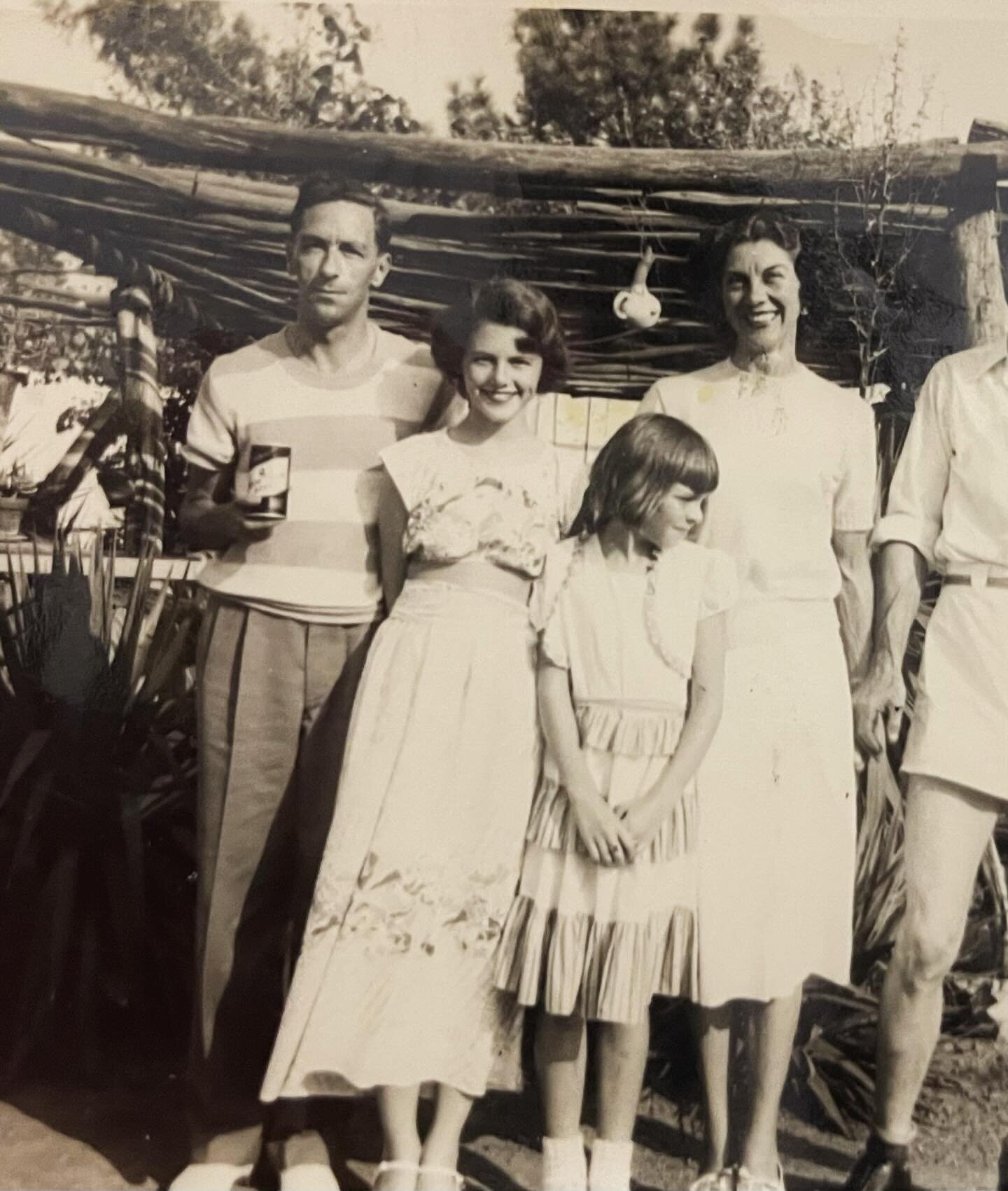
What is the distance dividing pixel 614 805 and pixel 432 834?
0.39 meters

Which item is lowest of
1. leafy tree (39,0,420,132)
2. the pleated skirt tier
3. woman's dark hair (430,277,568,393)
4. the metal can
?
the pleated skirt tier

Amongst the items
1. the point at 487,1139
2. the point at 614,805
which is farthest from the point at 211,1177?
the point at 614,805

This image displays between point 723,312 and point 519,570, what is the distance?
30.0 inches

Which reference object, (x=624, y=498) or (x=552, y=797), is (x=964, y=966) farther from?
(x=624, y=498)

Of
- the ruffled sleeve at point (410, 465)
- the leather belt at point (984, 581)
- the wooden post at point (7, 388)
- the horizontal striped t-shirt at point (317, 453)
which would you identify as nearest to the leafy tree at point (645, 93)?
the horizontal striped t-shirt at point (317, 453)

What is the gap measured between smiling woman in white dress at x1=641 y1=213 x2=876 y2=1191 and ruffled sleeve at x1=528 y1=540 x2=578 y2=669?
332 mm

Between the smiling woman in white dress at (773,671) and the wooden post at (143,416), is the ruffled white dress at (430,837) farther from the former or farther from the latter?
the wooden post at (143,416)

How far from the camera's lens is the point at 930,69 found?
312 centimetres

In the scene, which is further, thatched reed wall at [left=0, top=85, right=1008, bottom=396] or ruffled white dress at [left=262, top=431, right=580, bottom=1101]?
thatched reed wall at [left=0, top=85, right=1008, bottom=396]

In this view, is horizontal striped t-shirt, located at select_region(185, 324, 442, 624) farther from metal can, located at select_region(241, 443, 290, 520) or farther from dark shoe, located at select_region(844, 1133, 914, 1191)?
dark shoe, located at select_region(844, 1133, 914, 1191)

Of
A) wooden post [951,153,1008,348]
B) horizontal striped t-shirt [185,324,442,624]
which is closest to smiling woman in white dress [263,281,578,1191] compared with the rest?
horizontal striped t-shirt [185,324,442,624]

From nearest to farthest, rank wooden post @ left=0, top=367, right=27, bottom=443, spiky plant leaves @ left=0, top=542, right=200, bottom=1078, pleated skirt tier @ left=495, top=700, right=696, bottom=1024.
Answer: pleated skirt tier @ left=495, top=700, right=696, bottom=1024 < spiky plant leaves @ left=0, top=542, right=200, bottom=1078 < wooden post @ left=0, top=367, right=27, bottom=443

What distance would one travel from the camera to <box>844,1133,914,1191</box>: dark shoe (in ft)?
9.61

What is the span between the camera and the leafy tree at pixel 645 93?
3.08 metres
